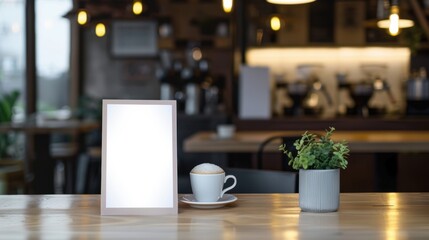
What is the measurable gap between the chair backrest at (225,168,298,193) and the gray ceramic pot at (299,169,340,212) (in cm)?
58

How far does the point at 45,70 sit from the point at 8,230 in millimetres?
8480

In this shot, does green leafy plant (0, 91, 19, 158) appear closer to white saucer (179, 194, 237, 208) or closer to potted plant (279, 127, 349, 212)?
white saucer (179, 194, 237, 208)

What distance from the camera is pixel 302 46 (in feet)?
25.8

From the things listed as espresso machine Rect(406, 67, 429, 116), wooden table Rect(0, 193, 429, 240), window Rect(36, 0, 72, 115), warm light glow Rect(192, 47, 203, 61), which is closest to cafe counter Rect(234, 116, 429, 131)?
espresso machine Rect(406, 67, 429, 116)

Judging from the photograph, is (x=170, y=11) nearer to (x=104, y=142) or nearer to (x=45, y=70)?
(x=45, y=70)

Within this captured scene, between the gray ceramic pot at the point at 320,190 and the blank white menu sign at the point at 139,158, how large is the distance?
37 cm

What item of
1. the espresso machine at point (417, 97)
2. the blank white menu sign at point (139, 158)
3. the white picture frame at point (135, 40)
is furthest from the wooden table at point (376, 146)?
the white picture frame at point (135, 40)

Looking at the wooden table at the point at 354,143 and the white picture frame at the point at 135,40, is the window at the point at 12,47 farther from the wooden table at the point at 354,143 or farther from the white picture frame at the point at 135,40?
the wooden table at the point at 354,143

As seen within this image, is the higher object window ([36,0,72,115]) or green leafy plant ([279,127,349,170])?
window ([36,0,72,115])

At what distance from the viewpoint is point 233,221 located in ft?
5.62

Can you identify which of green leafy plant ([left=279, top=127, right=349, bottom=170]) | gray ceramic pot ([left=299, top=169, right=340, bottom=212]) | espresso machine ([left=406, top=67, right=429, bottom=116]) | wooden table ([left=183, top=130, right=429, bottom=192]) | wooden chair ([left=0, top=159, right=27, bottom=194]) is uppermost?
espresso machine ([left=406, top=67, right=429, bottom=116])

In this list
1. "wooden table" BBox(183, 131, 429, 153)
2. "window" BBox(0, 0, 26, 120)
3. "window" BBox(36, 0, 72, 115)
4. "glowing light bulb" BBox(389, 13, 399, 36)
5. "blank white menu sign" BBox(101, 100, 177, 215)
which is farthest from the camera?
"window" BBox(36, 0, 72, 115)

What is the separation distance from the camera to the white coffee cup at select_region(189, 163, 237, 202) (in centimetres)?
189

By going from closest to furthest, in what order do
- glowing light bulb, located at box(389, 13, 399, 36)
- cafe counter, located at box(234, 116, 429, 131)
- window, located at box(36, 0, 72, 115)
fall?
1. glowing light bulb, located at box(389, 13, 399, 36)
2. cafe counter, located at box(234, 116, 429, 131)
3. window, located at box(36, 0, 72, 115)
